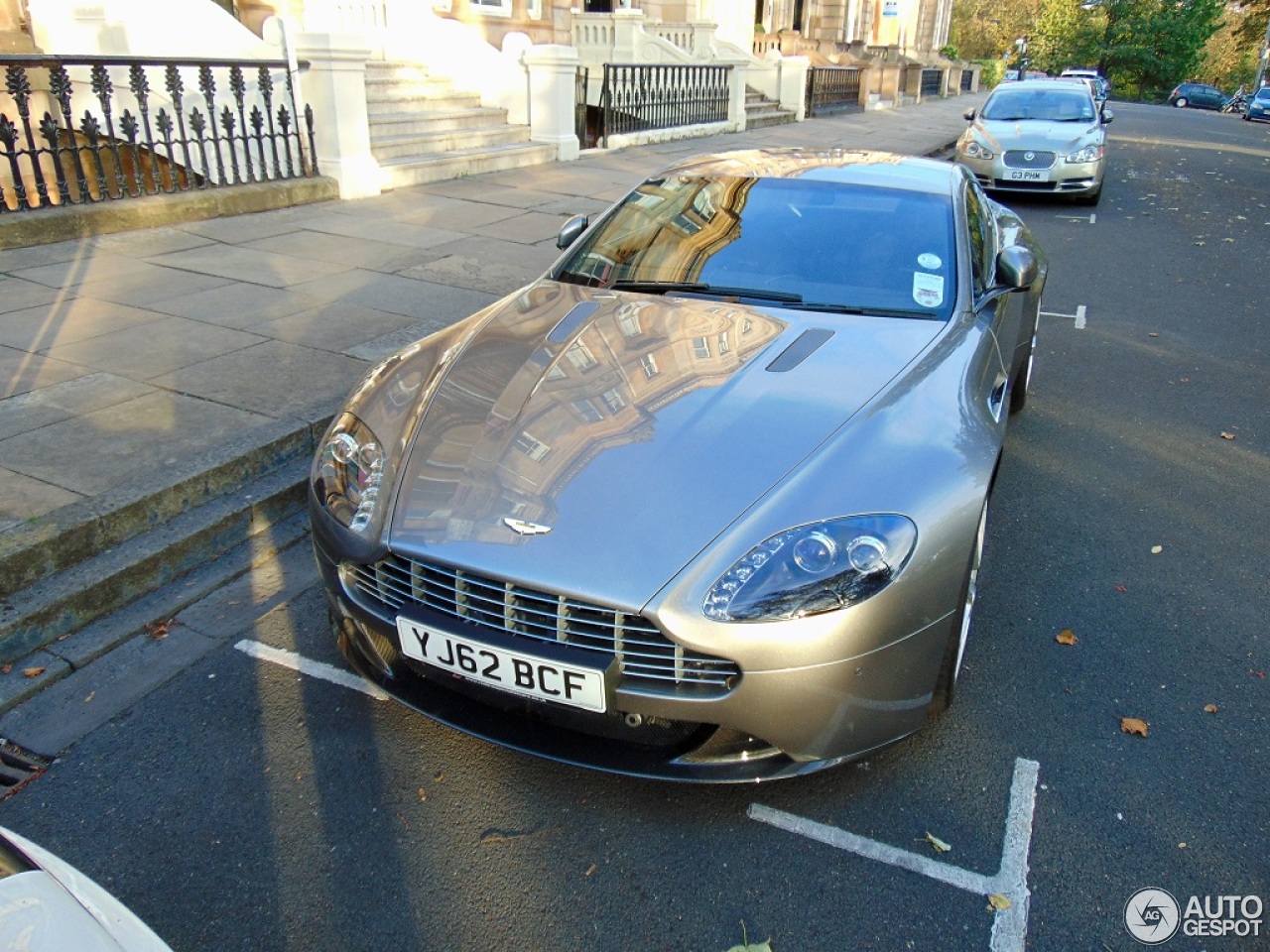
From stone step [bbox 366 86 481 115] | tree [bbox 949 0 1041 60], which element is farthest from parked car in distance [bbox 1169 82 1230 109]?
stone step [bbox 366 86 481 115]

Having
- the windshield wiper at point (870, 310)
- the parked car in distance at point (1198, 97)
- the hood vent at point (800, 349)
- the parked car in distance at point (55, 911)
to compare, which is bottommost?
the parked car in distance at point (1198, 97)

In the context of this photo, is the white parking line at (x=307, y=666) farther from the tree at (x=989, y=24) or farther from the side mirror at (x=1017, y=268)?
the tree at (x=989, y=24)

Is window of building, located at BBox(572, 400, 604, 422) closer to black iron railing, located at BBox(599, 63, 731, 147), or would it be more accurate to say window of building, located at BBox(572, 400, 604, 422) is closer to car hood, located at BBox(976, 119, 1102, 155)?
car hood, located at BBox(976, 119, 1102, 155)

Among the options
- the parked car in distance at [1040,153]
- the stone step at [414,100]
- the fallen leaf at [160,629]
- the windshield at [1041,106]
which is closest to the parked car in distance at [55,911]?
the fallen leaf at [160,629]

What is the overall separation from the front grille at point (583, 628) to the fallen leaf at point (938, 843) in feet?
2.43

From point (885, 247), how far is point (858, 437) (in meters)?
1.40

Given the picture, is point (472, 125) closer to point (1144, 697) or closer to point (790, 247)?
→ point (790, 247)

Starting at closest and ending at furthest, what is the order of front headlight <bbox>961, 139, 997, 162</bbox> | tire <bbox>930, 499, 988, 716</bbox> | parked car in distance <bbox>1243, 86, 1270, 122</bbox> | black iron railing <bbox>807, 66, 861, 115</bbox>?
1. tire <bbox>930, 499, 988, 716</bbox>
2. front headlight <bbox>961, 139, 997, 162</bbox>
3. black iron railing <bbox>807, 66, 861, 115</bbox>
4. parked car in distance <bbox>1243, 86, 1270, 122</bbox>

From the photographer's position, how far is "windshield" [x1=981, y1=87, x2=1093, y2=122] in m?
13.6

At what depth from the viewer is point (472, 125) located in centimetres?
1311

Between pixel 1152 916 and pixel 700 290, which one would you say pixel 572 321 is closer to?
pixel 700 290

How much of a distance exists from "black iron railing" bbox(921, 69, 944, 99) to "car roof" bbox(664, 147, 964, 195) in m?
35.1

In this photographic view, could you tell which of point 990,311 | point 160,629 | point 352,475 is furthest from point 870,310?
point 160,629

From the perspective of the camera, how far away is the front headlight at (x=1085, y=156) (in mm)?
12406
